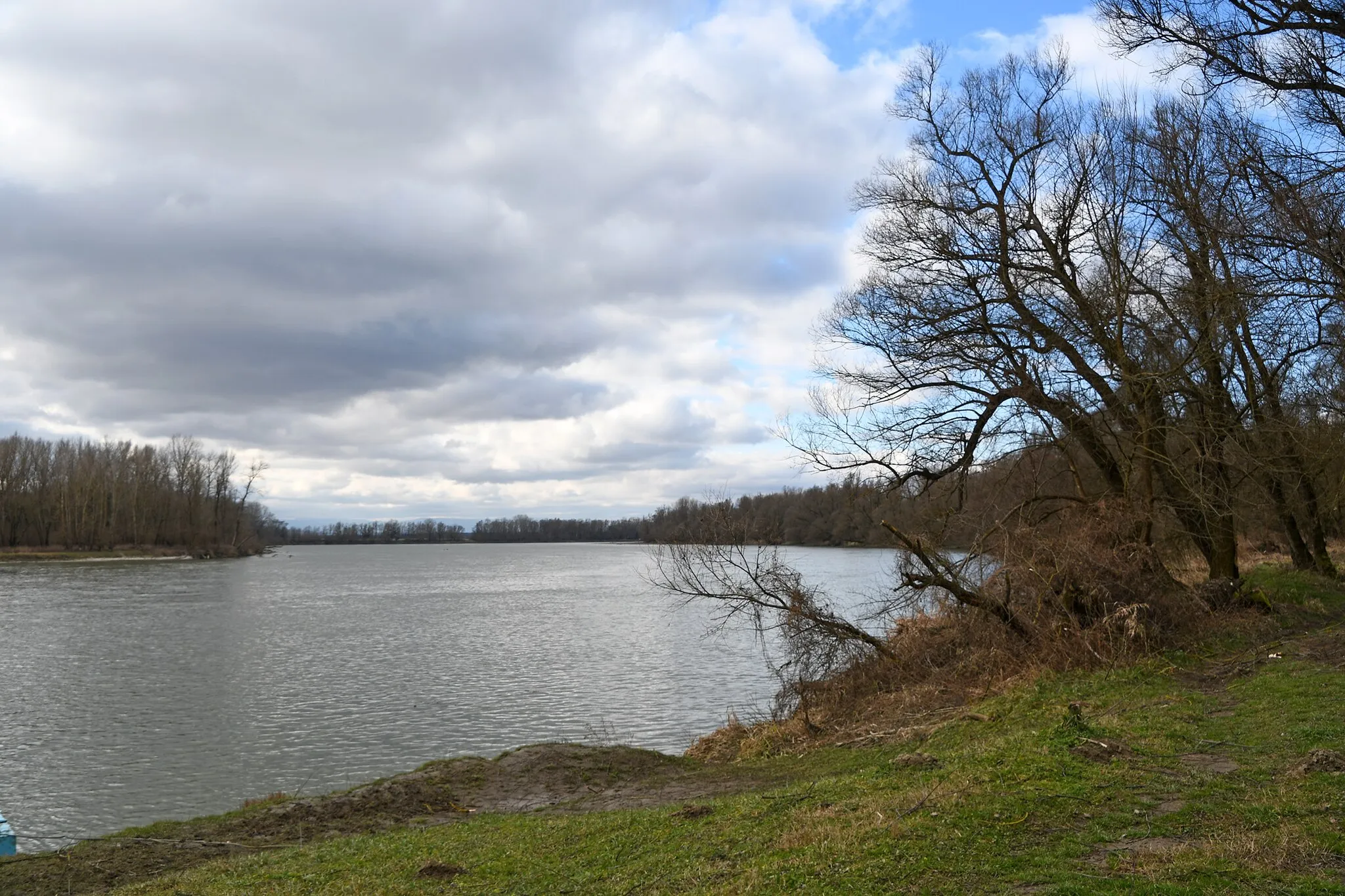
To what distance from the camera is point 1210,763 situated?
27.0ft

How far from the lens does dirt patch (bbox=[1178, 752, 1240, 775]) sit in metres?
7.90

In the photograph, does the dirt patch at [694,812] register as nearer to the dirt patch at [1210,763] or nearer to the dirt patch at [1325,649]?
the dirt patch at [1210,763]

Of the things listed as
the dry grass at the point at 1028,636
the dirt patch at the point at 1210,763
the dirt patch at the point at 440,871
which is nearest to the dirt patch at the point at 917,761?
the dirt patch at the point at 1210,763

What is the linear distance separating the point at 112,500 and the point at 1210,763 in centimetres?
11963

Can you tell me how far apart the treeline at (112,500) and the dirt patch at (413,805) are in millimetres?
109092

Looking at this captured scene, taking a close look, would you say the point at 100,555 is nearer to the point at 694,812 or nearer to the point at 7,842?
the point at 7,842

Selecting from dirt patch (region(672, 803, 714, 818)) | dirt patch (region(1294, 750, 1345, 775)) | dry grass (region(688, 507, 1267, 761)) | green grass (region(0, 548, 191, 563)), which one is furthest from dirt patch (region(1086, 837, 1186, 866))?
green grass (region(0, 548, 191, 563))

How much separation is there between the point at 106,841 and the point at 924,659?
13385 mm

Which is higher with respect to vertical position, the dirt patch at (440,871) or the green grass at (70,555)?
the green grass at (70,555)

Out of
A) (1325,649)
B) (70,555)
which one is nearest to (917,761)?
(1325,649)

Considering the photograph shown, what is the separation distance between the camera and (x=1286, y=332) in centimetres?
1805

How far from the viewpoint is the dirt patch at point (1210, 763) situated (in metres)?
7.90

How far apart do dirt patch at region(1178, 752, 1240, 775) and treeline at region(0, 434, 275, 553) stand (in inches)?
4666

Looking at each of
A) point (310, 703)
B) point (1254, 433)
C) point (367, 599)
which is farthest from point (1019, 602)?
point (367, 599)
